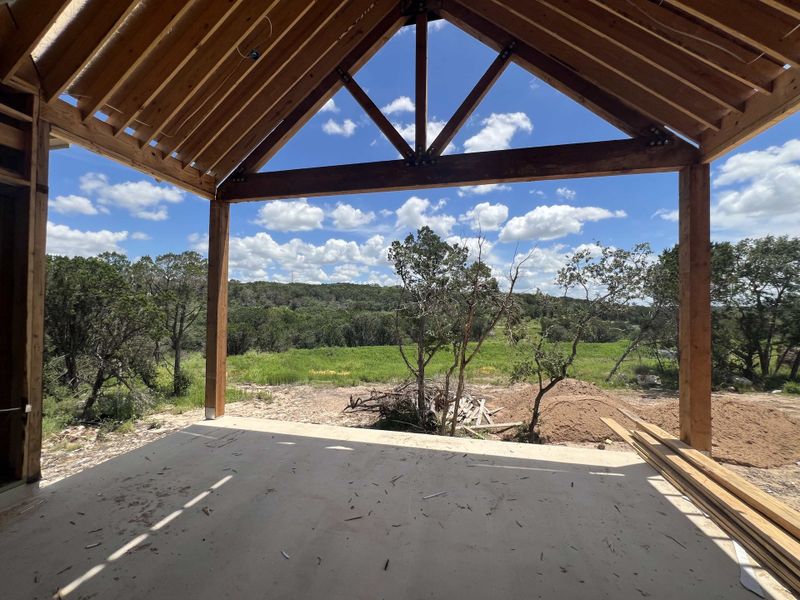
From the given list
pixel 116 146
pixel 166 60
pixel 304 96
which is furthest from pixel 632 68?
pixel 116 146

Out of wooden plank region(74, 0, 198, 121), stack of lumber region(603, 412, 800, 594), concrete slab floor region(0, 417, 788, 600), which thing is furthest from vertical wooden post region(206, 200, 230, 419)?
stack of lumber region(603, 412, 800, 594)

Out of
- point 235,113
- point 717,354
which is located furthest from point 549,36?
point 717,354

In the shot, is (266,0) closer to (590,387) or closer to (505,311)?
(505,311)

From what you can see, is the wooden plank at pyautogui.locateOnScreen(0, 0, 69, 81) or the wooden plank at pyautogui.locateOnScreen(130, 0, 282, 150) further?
the wooden plank at pyautogui.locateOnScreen(130, 0, 282, 150)

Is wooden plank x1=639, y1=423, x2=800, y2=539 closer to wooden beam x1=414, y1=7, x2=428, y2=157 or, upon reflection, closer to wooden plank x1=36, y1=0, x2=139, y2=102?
wooden beam x1=414, y1=7, x2=428, y2=157

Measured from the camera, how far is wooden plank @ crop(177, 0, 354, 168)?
319cm

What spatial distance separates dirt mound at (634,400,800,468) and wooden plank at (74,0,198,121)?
8.01m

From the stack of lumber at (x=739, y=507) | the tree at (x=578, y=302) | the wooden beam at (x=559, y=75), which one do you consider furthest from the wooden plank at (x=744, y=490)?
the wooden beam at (x=559, y=75)

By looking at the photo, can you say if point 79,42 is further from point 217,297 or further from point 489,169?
point 489,169

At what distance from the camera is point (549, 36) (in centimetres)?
303

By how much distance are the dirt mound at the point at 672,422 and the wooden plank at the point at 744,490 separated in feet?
9.44

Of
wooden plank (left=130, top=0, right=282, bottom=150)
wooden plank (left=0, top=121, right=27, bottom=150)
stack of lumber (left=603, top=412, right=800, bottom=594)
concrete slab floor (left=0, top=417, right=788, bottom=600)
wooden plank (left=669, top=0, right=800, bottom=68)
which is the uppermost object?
wooden plank (left=130, top=0, right=282, bottom=150)

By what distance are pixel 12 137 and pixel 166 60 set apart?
3.89 ft

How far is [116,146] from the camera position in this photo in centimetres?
304
